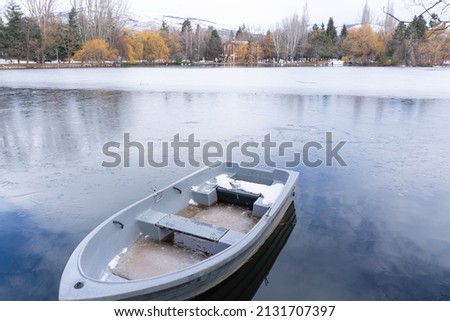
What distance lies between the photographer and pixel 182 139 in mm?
9625

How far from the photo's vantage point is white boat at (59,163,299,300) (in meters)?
2.94

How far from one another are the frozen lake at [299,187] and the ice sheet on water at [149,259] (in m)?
0.78

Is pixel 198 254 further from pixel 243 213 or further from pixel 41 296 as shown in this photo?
pixel 41 296

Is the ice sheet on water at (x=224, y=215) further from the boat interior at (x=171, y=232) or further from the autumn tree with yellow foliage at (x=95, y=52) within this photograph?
the autumn tree with yellow foliage at (x=95, y=52)

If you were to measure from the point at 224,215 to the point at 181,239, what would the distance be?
101 cm

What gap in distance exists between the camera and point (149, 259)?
151 inches

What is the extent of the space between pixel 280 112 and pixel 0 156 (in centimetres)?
948

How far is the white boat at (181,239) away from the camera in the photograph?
2.94 metres

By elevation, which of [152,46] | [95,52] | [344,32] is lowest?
[95,52]

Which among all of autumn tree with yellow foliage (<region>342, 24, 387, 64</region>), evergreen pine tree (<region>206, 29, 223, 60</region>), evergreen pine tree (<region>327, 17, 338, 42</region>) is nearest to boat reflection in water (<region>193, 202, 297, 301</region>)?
autumn tree with yellow foliage (<region>342, 24, 387, 64</region>)

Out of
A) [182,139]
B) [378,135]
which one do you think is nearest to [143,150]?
[182,139]

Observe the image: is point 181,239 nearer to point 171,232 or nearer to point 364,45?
point 171,232

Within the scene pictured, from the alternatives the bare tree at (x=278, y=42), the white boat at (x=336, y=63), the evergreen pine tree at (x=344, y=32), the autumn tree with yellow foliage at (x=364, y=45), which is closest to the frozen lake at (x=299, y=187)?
the white boat at (x=336, y=63)

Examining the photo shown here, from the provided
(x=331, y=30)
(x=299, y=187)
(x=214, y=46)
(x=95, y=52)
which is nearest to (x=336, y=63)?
(x=331, y=30)
